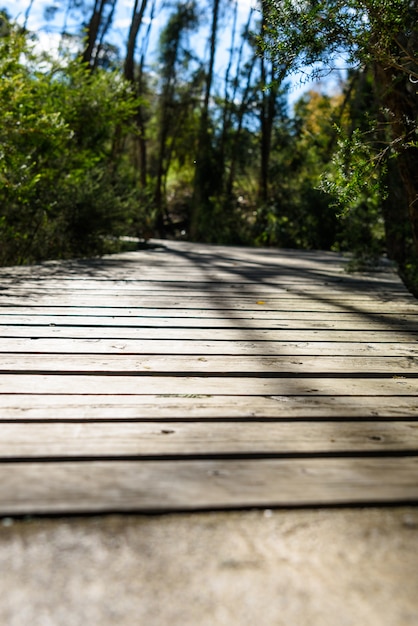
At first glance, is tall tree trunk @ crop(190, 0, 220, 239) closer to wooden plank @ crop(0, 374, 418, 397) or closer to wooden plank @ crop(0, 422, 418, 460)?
wooden plank @ crop(0, 374, 418, 397)

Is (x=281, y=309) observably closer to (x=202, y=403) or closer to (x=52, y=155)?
(x=202, y=403)

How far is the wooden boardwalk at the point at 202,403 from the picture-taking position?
53.7 inches

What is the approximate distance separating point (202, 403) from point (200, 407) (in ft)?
0.13

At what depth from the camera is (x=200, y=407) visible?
1.94 meters

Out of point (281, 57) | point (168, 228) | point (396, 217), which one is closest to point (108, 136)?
point (396, 217)

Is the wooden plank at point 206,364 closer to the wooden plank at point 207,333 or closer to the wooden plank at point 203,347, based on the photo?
the wooden plank at point 203,347

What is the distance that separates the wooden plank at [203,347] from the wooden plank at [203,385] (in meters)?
0.39

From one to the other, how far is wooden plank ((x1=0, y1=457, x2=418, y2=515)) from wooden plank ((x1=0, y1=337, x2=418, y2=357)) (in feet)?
3.93

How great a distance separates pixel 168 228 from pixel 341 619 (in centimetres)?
2324

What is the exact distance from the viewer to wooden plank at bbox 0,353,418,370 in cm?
238

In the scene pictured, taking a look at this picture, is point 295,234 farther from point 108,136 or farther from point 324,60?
point 324,60

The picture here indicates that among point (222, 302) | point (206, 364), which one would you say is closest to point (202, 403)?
point (206, 364)

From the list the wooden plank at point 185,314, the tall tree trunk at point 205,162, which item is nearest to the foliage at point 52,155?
the wooden plank at point 185,314

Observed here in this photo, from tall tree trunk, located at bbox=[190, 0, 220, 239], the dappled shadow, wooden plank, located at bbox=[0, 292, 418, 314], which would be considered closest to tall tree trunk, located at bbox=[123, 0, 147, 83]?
→ tall tree trunk, located at bbox=[190, 0, 220, 239]
